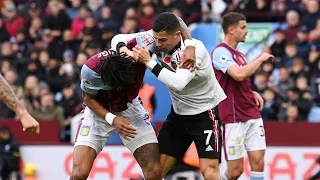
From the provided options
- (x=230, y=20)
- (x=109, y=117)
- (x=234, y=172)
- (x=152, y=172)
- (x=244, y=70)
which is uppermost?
(x=230, y=20)

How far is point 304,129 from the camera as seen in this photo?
1577 centimetres

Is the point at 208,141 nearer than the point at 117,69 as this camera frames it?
No

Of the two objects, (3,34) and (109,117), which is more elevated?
(109,117)

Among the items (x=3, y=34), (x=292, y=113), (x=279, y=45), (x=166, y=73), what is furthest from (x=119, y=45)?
(x=3, y=34)

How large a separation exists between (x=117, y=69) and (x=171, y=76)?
56cm

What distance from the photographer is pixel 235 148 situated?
12164 mm

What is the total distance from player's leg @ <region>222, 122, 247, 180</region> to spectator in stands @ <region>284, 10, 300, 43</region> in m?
6.85

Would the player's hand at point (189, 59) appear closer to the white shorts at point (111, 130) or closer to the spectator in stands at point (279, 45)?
the white shorts at point (111, 130)

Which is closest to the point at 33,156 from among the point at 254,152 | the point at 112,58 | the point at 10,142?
the point at 10,142

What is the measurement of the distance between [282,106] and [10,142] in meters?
4.77

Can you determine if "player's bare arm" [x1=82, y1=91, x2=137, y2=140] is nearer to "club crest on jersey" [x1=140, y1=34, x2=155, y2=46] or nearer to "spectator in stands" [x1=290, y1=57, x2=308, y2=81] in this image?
Answer: "club crest on jersey" [x1=140, y1=34, x2=155, y2=46]

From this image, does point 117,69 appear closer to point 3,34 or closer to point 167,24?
point 167,24

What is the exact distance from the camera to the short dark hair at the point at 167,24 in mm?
10008

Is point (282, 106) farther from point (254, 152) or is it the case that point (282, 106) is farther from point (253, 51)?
point (254, 152)
